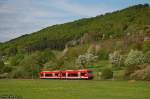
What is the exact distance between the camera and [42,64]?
119m

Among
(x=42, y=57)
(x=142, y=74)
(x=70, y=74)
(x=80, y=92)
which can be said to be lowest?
(x=80, y=92)

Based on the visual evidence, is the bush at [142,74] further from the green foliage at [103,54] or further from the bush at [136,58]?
the green foliage at [103,54]

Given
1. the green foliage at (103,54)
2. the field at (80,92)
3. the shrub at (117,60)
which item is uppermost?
the green foliage at (103,54)

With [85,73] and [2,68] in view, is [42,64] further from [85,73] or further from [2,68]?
[85,73]

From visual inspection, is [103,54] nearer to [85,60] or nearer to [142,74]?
[85,60]

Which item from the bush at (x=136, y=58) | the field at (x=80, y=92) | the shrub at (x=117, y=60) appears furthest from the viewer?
the shrub at (x=117, y=60)

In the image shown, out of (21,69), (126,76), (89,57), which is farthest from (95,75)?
→ (89,57)

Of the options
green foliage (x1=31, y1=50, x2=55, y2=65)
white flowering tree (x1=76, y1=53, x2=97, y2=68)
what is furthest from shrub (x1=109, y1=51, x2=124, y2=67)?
green foliage (x1=31, y1=50, x2=55, y2=65)

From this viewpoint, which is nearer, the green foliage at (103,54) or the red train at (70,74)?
the red train at (70,74)

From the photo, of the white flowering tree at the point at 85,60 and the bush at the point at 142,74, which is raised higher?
the white flowering tree at the point at 85,60

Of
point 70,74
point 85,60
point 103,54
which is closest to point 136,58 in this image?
point 70,74

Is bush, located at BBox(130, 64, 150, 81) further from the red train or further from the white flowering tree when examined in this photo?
the white flowering tree

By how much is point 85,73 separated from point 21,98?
4678 cm

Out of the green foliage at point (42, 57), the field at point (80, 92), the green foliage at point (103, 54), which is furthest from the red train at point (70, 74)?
the green foliage at point (103, 54)
